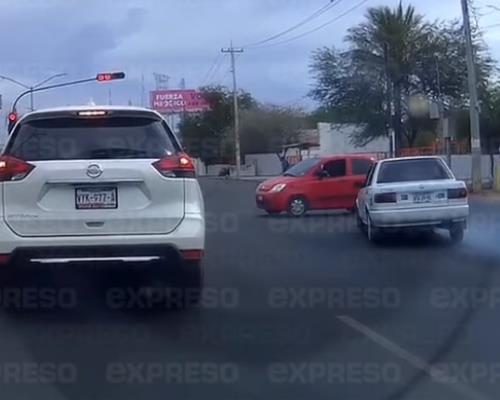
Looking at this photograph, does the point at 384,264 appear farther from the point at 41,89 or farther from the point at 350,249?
the point at 41,89

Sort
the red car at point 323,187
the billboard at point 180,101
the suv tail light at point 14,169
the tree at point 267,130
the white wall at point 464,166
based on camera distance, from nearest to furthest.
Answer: the suv tail light at point 14,169, the red car at point 323,187, the tree at point 267,130, the white wall at point 464,166, the billboard at point 180,101

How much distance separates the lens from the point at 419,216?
18.6m

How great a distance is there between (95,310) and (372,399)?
15.1ft

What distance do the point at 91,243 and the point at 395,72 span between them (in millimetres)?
40623

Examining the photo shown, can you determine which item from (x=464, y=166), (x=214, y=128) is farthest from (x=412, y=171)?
(x=214, y=128)

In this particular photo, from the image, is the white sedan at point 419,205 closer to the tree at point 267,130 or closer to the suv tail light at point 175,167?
the suv tail light at point 175,167

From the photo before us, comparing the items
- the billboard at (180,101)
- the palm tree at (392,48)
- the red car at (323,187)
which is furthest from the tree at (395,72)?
the red car at (323,187)

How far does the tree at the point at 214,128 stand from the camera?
52156 mm

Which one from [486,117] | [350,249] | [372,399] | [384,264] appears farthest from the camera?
[486,117]

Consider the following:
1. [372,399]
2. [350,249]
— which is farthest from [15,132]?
[350,249]

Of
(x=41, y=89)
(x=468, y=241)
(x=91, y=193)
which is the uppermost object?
(x=41, y=89)

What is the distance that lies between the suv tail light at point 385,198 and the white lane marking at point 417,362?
7.54 m

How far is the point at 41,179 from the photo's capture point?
10.4 meters

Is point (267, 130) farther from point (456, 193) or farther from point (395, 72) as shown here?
point (456, 193)
